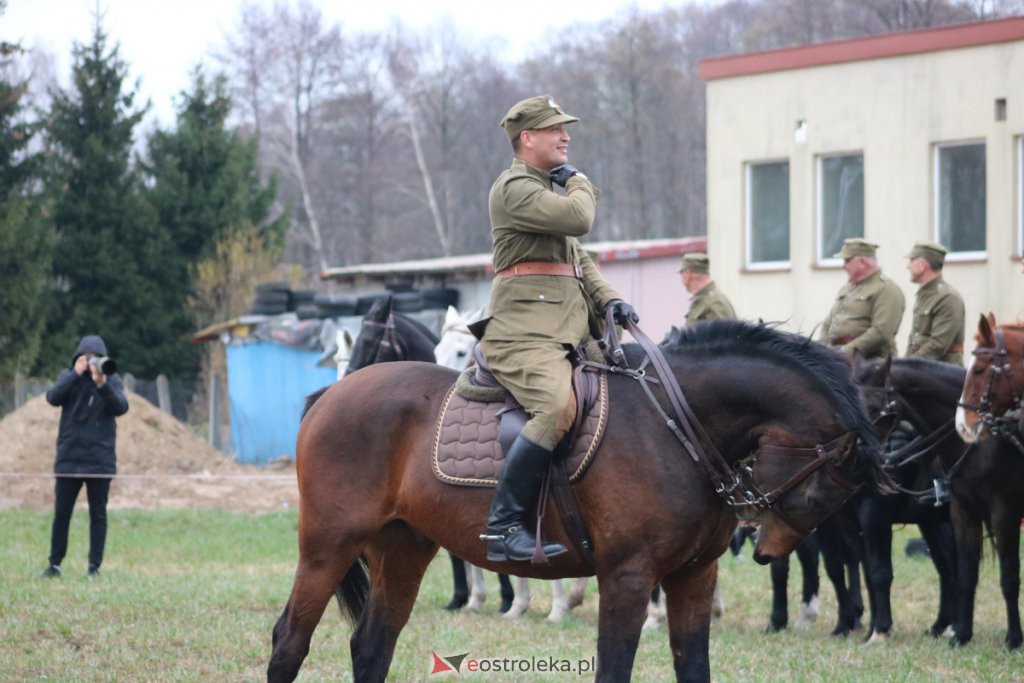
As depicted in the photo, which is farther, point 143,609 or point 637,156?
point 637,156

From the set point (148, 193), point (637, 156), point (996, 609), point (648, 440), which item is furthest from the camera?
point (637, 156)

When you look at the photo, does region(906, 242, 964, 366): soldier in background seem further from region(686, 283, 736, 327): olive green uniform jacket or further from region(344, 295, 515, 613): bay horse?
region(344, 295, 515, 613): bay horse

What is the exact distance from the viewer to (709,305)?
11.2 meters

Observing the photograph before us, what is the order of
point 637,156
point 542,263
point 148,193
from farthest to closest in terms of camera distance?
point 637,156
point 148,193
point 542,263

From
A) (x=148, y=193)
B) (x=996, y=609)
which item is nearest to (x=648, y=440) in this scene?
(x=996, y=609)

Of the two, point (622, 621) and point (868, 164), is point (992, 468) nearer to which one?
point (622, 621)

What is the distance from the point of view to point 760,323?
226 inches

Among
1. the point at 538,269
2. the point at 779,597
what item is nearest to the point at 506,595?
the point at 779,597

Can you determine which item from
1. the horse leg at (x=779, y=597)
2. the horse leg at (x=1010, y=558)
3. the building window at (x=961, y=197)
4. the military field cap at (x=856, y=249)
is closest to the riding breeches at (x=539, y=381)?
the horse leg at (x=1010, y=558)

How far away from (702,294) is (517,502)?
20.2ft

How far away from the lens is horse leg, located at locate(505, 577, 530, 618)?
1027 centimetres

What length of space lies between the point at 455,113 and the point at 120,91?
1264 cm

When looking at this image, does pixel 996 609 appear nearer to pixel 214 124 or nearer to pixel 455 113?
pixel 214 124

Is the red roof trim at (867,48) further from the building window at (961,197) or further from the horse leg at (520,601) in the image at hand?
the horse leg at (520,601)
